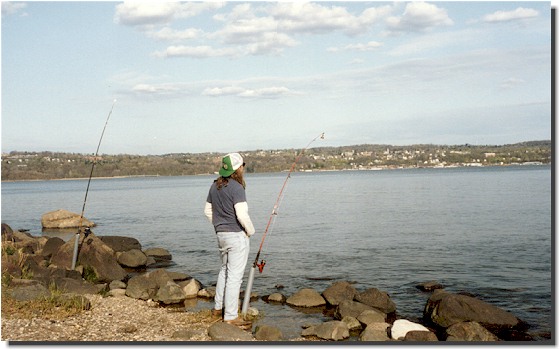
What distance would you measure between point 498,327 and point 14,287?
27.5 ft

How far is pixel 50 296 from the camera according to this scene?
8.95 m

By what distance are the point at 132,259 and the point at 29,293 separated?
8039mm

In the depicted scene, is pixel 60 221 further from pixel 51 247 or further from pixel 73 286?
pixel 73 286

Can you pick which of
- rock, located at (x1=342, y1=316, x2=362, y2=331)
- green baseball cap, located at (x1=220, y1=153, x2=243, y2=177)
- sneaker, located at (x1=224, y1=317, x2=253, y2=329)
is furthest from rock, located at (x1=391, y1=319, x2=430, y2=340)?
green baseball cap, located at (x1=220, y1=153, x2=243, y2=177)

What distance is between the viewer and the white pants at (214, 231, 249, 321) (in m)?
7.72

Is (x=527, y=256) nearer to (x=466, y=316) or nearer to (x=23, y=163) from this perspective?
(x=466, y=316)

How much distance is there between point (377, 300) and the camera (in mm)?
11602

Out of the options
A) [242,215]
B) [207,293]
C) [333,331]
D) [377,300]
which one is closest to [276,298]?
[207,293]

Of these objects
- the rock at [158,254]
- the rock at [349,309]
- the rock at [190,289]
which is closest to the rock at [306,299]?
the rock at [349,309]

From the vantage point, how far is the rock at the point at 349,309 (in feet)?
35.3

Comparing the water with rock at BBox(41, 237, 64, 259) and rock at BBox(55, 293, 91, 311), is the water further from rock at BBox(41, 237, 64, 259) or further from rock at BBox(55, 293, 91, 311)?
rock at BBox(41, 237, 64, 259)

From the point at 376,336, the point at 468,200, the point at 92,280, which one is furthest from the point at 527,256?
the point at 468,200

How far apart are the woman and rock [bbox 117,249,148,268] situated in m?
9.53

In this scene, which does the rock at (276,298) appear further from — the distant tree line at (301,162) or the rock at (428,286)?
the distant tree line at (301,162)
